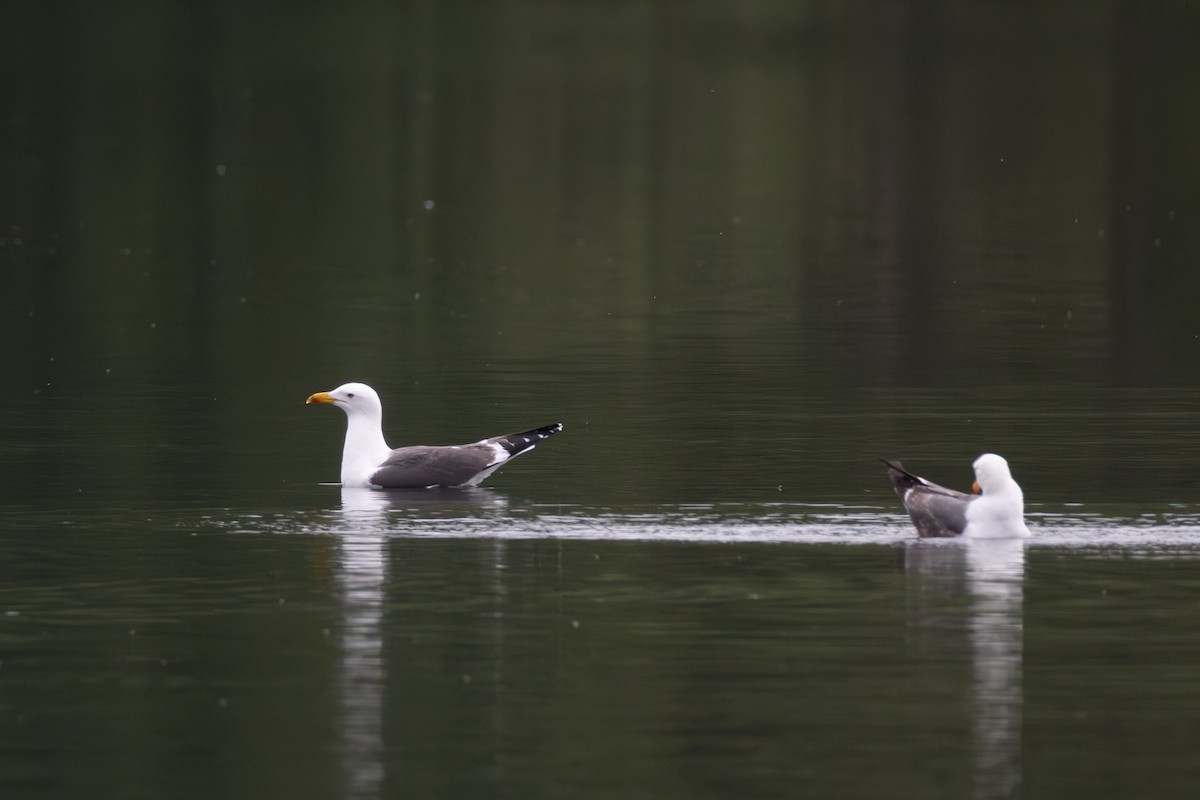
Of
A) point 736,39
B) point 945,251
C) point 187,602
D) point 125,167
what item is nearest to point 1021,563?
point 187,602

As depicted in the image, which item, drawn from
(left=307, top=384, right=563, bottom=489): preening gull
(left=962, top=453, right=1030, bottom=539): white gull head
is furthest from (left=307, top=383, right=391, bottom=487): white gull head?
(left=962, top=453, right=1030, bottom=539): white gull head

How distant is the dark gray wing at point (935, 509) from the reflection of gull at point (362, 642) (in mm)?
3608

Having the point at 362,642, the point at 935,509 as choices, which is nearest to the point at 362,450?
the point at 935,509

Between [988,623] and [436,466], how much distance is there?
23.3 feet

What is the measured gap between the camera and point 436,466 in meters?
21.0

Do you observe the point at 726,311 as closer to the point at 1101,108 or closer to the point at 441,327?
the point at 441,327

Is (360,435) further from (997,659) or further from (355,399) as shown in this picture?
(997,659)

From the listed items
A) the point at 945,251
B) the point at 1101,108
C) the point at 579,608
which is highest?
the point at 1101,108

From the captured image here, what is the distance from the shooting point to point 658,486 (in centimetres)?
2039

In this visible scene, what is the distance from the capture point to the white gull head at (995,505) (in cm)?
1733

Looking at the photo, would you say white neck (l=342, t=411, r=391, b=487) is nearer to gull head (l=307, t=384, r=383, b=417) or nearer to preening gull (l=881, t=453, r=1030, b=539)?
gull head (l=307, t=384, r=383, b=417)

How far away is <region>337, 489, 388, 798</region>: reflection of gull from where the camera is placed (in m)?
11.9

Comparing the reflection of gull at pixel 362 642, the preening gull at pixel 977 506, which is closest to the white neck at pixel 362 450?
the reflection of gull at pixel 362 642

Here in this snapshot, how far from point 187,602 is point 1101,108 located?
66894 mm
